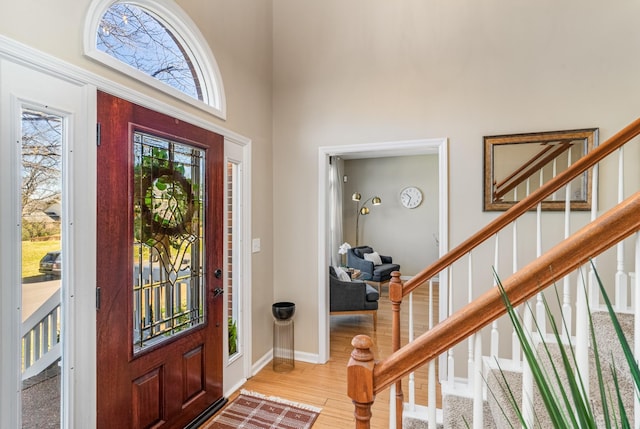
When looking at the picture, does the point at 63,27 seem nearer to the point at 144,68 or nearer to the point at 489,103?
the point at 144,68

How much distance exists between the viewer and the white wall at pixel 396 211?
6992mm

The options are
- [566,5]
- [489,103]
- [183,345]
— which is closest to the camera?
[183,345]

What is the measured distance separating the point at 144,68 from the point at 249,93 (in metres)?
1.06

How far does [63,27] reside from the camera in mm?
1516

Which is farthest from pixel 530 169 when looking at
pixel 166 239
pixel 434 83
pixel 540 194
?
pixel 166 239

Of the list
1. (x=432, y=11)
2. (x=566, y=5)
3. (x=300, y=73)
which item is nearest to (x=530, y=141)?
(x=566, y=5)

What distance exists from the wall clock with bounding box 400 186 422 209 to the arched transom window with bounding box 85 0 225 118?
5290 mm

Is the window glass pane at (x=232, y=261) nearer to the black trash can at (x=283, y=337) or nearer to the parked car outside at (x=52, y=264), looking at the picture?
the black trash can at (x=283, y=337)

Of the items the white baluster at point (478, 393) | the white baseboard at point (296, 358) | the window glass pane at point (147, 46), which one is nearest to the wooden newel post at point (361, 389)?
the white baluster at point (478, 393)

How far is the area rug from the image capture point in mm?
2285

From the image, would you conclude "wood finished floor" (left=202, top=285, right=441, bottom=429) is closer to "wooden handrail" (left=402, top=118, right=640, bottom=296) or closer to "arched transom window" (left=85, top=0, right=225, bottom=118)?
"wooden handrail" (left=402, top=118, right=640, bottom=296)

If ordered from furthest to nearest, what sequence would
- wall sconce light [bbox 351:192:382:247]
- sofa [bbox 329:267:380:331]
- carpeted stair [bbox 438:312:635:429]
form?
wall sconce light [bbox 351:192:382:247] < sofa [bbox 329:267:380:331] < carpeted stair [bbox 438:312:635:429]

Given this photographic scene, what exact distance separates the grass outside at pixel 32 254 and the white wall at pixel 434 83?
209 cm

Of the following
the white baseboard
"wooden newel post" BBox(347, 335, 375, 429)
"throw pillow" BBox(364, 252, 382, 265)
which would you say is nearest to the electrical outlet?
the white baseboard
